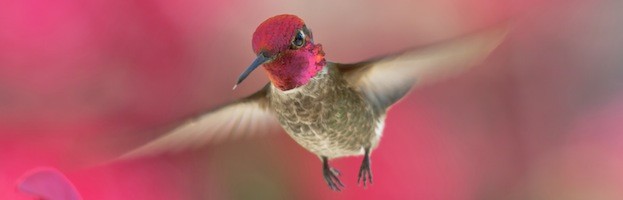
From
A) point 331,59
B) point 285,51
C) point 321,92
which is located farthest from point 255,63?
point 331,59

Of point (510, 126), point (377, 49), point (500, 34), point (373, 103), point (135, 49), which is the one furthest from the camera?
point (510, 126)

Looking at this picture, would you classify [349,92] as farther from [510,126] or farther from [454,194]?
[510,126]

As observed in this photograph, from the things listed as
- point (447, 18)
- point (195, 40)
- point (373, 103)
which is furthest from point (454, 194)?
point (373, 103)

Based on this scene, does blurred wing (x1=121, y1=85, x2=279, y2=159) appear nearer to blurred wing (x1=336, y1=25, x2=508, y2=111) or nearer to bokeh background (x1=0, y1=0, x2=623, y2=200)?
blurred wing (x1=336, y1=25, x2=508, y2=111)

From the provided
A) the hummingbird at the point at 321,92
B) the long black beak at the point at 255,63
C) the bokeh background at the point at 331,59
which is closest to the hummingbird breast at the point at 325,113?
the hummingbird at the point at 321,92

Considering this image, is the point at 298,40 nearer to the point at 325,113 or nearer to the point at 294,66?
the point at 294,66

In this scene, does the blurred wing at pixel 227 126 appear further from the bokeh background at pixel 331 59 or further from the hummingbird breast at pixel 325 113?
the bokeh background at pixel 331 59

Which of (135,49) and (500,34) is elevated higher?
(135,49)
